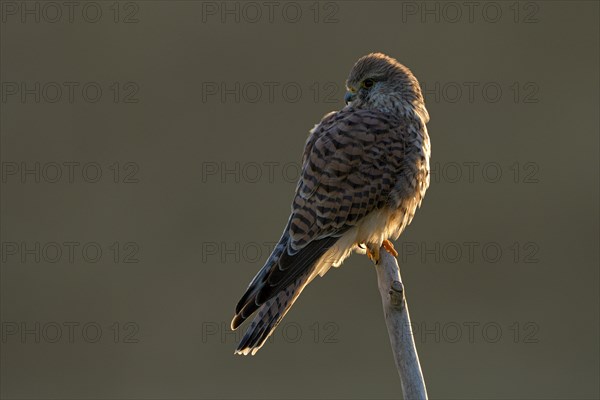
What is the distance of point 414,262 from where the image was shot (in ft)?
30.1

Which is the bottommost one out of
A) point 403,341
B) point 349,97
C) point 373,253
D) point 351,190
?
point 403,341

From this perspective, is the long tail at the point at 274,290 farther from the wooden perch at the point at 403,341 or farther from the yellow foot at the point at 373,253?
the wooden perch at the point at 403,341

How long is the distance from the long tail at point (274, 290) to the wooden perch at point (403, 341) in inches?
16.1

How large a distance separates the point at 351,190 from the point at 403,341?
1.09 metres

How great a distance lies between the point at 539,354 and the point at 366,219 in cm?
477

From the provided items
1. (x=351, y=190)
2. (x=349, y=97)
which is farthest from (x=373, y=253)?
(x=349, y=97)

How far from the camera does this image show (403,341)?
3.29m

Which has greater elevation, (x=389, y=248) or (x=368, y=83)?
(x=368, y=83)

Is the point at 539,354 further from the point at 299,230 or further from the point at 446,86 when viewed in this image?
the point at 299,230

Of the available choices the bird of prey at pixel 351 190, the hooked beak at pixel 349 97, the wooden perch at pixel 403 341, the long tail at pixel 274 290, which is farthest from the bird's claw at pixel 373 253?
the hooked beak at pixel 349 97

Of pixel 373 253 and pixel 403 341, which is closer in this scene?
pixel 403 341

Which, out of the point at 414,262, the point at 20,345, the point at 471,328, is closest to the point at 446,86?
the point at 414,262

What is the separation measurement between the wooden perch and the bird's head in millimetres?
1295

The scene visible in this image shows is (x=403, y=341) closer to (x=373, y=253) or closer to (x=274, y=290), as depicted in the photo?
(x=274, y=290)
